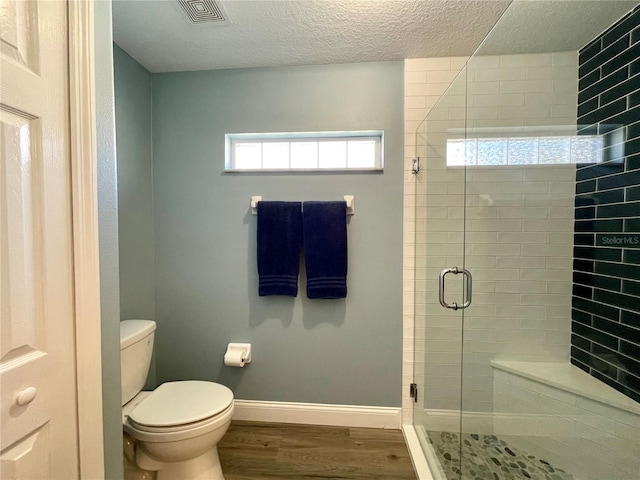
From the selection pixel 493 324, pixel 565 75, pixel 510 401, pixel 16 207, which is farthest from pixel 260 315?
pixel 565 75

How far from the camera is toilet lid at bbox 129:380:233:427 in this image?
3.59 ft

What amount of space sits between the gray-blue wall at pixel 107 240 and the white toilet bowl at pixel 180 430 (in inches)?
10.7

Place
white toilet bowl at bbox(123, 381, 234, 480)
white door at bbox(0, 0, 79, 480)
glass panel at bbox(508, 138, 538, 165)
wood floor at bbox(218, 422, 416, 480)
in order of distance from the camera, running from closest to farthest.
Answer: white door at bbox(0, 0, 79, 480) < white toilet bowl at bbox(123, 381, 234, 480) < wood floor at bbox(218, 422, 416, 480) < glass panel at bbox(508, 138, 538, 165)

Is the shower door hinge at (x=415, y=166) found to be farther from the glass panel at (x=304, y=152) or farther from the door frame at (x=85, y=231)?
the door frame at (x=85, y=231)

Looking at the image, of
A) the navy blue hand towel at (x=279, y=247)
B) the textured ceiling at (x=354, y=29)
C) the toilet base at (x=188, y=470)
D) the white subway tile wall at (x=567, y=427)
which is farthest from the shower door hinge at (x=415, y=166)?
the toilet base at (x=188, y=470)

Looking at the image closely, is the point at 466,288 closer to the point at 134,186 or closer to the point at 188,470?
the point at 188,470

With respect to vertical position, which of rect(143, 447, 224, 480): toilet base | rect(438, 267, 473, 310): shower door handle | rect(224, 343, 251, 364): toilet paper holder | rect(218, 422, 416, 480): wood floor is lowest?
rect(218, 422, 416, 480): wood floor

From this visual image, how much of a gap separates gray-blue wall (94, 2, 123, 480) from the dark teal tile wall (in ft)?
6.72

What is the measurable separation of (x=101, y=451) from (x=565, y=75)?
2491 millimetres

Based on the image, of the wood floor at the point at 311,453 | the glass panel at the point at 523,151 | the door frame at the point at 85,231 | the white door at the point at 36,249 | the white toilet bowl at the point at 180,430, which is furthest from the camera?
the glass panel at the point at 523,151

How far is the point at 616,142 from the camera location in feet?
4.05

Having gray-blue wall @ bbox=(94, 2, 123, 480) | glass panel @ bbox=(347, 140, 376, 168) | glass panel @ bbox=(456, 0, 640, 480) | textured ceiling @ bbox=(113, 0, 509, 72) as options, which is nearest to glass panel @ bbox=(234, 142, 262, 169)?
textured ceiling @ bbox=(113, 0, 509, 72)

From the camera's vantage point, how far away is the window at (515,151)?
1.39m

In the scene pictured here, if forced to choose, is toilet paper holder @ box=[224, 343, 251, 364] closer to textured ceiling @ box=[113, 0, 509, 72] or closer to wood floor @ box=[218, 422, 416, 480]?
wood floor @ box=[218, 422, 416, 480]
